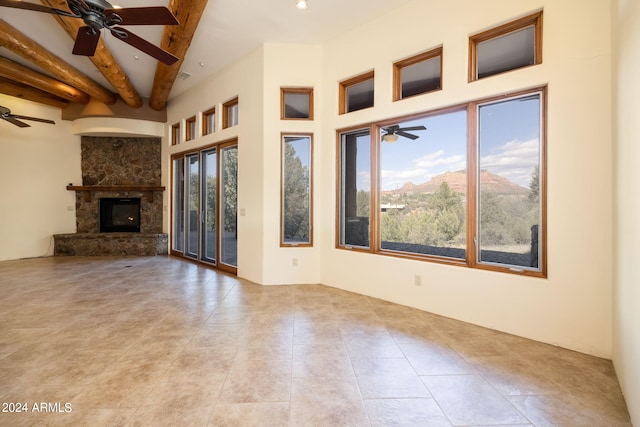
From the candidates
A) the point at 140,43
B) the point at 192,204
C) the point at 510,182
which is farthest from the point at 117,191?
the point at 510,182

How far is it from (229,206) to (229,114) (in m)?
1.79

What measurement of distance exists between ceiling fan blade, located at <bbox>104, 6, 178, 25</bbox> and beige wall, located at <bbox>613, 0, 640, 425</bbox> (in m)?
3.43

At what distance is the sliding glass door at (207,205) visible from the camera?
19.6ft

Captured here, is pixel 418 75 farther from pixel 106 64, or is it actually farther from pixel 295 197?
pixel 106 64

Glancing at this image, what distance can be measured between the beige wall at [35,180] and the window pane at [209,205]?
3873 millimetres

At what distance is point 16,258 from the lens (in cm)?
700

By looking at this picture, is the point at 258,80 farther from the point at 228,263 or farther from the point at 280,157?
the point at 228,263

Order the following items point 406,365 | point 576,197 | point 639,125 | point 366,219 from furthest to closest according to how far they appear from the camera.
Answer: point 366,219, point 576,197, point 406,365, point 639,125

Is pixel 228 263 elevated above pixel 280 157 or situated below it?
below

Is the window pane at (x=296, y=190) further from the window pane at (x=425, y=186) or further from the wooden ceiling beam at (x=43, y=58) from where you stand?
the wooden ceiling beam at (x=43, y=58)

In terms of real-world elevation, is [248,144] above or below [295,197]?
above

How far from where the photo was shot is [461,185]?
3674 mm

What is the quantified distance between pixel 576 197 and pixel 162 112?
848 cm

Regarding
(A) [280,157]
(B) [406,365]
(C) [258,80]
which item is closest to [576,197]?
(B) [406,365]
